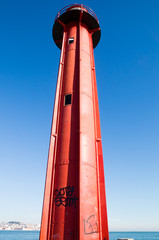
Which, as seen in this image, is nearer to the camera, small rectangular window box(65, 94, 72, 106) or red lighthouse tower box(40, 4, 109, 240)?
red lighthouse tower box(40, 4, 109, 240)

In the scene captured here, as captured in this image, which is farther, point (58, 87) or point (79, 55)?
point (79, 55)

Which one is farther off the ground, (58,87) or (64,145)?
(58,87)

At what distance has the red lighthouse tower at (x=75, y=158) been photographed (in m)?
9.48

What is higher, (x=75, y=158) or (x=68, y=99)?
(x=68, y=99)

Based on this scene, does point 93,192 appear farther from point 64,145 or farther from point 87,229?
point 64,145

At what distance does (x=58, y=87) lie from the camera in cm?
1410

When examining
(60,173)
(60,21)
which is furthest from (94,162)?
(60,21)

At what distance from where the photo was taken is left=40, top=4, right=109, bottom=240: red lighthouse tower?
31.1ft

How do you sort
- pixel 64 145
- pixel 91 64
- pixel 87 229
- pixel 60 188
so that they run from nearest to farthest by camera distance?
1. pixel 87 229
2. pixel 60 188
3. pixel 64 145
4. pixel 91 64

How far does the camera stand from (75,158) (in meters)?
10.9

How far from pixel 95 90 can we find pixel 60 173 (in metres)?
7.69

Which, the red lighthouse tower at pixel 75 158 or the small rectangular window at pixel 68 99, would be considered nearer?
the red lighthouse tower at pixel 75 158

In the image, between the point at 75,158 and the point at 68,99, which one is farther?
the point at 68,99

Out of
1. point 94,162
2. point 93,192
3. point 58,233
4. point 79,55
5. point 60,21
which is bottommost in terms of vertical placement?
point 58,233
